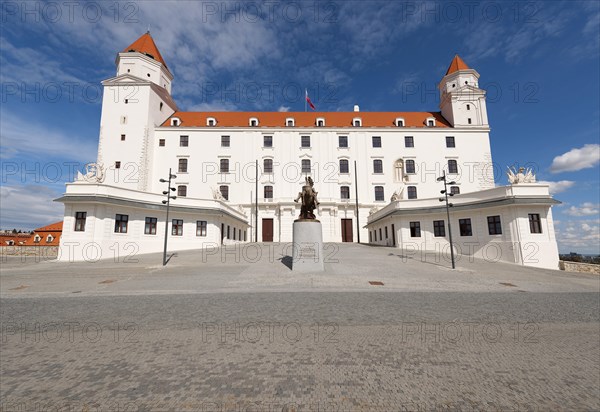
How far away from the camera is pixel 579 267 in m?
20.2

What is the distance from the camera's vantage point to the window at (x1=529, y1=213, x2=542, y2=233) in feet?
74.2

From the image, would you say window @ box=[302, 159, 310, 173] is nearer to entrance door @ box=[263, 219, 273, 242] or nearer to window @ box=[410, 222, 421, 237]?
entrance door @ box=[263, 219, 273, 242]

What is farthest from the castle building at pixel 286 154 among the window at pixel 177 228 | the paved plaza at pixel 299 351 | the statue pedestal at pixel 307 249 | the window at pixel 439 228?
the paved plaza at pixel 299 351

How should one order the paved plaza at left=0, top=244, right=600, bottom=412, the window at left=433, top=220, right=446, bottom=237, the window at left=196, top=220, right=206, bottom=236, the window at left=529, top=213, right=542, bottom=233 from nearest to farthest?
the paved plaza at left=0, top=244, right=600, bottom=412 < the window at left=529, top=213, right=542, bottom=233 < the window at left=433, top=220, right=446, bottom=237 < the window at left=196, top=220, right=206, bottom=236

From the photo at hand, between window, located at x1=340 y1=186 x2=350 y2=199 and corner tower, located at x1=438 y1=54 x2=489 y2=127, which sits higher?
corner tower, located at x1=438 y1=54 x2=489 y2=127

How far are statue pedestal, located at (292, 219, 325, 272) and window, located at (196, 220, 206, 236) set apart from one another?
16.6 meters

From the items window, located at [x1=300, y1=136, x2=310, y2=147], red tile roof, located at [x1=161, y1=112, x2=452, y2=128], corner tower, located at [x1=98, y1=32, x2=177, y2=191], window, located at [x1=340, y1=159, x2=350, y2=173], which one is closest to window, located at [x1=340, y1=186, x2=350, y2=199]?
window, located at [x1=340, y1=159, x2=350, y2=173]

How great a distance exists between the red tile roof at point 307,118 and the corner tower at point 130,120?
4387 mm

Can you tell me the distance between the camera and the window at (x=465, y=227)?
25.7 metres

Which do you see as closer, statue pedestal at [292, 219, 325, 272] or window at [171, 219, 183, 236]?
statue pedestal at [292, 219, 325, 272]

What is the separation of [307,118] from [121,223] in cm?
3387

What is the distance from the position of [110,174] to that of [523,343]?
153ft

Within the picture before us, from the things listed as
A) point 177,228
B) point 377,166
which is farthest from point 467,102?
point 177,228

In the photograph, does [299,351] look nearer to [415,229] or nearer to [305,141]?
[415,229]
